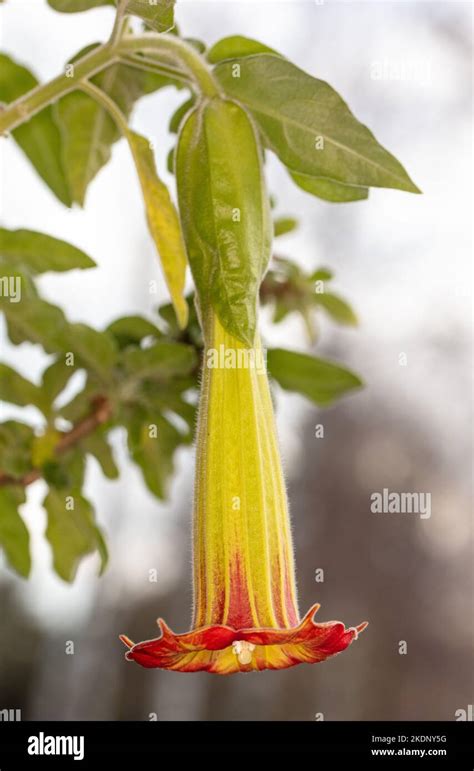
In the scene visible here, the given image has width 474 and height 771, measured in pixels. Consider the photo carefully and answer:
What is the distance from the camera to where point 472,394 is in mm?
2846

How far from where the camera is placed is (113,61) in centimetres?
36

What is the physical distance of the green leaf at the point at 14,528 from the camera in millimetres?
531

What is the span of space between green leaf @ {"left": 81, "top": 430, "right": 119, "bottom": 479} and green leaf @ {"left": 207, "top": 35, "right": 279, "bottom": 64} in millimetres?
262

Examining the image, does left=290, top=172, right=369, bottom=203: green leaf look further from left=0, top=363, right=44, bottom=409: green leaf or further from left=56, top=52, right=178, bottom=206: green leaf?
left=0, top=363, right=44, bottom=409: green leaf

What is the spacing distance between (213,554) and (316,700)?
299 centimetres

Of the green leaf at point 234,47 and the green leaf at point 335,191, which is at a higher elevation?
the green leaf at point 234,47

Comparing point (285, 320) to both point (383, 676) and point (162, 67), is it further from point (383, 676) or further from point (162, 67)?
point (383, 676)

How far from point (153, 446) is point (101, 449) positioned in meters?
0.04

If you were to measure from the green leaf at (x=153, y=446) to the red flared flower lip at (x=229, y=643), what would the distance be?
28 cm

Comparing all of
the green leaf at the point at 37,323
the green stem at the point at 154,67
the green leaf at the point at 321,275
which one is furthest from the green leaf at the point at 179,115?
the green leaf at the point at 321,275

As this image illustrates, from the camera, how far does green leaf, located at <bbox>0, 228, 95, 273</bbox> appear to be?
0.44 m

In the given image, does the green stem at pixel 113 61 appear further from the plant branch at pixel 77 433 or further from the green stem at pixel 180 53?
the plant branch at pixel 77 433
